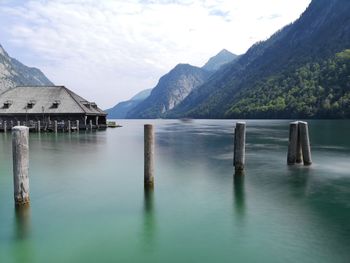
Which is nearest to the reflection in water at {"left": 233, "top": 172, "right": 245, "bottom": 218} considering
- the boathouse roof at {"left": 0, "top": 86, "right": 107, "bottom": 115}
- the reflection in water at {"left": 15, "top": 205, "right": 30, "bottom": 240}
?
the reflection in water at {"left": 15, "top": 205, "right": 30, "bottom": 240}

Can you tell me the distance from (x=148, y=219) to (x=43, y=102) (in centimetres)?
6412

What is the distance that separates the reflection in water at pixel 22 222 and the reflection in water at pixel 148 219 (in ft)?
13.6

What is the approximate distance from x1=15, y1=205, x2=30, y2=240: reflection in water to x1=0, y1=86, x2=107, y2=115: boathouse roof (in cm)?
5695

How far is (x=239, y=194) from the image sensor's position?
61.6 feet

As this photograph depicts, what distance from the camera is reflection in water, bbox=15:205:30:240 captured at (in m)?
12.7

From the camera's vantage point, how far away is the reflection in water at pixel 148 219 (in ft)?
40.0

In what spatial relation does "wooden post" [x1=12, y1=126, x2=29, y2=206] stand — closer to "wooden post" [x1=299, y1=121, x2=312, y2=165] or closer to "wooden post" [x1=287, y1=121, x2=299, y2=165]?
"wooden post" [x1=287, y1=121, x2=299, y2=165]

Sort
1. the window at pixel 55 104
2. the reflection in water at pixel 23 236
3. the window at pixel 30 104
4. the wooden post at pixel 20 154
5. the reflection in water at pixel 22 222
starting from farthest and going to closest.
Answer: the window at pixel 30 104, the window at pixel 55 104, the wooden post at pixel 20 154, the reflection in water at pixel 22 222, the reflection in water at pixel 23 236

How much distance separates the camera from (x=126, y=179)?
2264cm

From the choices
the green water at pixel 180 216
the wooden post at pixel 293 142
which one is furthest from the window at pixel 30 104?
the wooden post at pixel 293 142

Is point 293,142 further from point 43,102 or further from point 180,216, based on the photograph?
point 43,102

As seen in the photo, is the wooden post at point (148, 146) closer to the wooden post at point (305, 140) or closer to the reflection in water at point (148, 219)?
the reflection in water at point (148, 219)

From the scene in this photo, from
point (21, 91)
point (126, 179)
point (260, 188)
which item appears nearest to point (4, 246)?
point (126, 179)

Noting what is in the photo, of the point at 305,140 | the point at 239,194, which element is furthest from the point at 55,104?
the point at 239,194
